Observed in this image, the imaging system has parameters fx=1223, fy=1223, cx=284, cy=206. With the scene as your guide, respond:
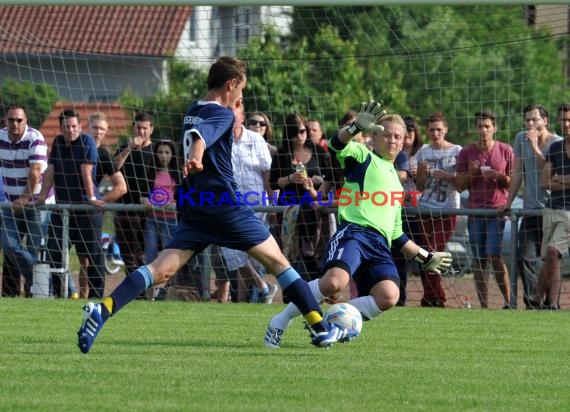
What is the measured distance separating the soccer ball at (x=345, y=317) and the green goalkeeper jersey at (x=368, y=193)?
0.71 meters

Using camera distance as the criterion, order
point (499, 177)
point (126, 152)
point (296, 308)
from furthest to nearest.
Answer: point (126, 152), point (499, 177), point (296, 308)

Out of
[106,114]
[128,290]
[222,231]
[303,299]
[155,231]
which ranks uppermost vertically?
[106,114]

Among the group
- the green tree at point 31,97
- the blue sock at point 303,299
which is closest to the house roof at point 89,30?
the green tree at point 31,97

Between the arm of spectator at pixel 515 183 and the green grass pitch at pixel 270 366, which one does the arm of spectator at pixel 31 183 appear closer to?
the green grass pitch at pixel 270 366

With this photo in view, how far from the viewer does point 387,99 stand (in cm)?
2722

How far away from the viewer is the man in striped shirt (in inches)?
509

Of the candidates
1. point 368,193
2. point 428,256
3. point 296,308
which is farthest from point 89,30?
point 296,308

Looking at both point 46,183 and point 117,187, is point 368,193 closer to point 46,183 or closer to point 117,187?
point 117,187

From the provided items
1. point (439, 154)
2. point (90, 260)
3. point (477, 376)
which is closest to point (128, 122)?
point (90, 260)

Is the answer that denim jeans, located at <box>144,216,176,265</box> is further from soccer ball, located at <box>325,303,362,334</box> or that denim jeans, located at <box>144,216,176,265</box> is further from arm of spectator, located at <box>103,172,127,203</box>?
soccer ball, located at <box>325,303,362,334</box>

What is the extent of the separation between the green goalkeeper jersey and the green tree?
32.1 feet

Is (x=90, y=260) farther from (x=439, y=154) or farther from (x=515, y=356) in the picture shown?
(x=515, y=356)

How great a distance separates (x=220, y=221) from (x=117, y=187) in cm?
585

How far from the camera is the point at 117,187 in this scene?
43.0 feet
